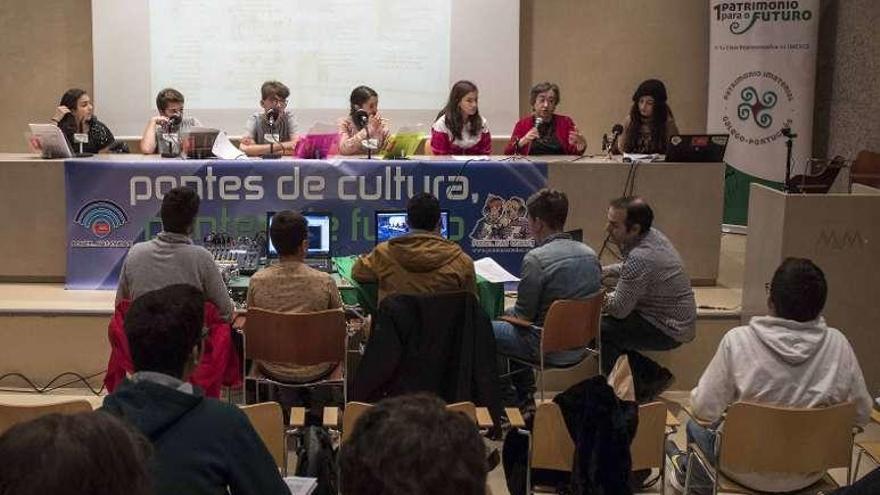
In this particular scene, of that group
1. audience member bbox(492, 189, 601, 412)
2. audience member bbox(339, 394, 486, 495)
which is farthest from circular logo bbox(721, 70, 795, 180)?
audience member bbox(339, 394, 486, 495)

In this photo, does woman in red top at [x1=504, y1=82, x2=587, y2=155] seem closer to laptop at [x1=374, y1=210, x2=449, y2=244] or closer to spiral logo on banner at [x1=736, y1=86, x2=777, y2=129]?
laptop at [x1=374, y1=210, x2=449, y2=244]

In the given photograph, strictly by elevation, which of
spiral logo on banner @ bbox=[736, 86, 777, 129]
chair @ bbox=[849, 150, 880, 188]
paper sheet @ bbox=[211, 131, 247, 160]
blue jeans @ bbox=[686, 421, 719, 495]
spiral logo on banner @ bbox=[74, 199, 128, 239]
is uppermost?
spiral logo on banner @ bbox=[736, 86, 777, 129]

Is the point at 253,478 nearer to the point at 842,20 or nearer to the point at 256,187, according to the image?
the point at 256,187

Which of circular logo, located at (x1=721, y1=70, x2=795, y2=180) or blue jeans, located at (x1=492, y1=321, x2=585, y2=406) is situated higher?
circular logo, located at (x1=721, y1=70, x2=795, y2=180)

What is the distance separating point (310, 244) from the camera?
554 cm

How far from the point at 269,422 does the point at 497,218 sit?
9.73 feet

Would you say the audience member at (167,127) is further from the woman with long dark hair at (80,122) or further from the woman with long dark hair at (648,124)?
the woman with long dark hair at (648,124)

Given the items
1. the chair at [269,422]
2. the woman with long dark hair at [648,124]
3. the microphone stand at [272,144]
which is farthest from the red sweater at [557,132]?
the chair at [269,422]

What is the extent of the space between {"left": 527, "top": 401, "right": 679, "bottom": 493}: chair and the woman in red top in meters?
3.40

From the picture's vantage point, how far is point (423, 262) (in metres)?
4.56

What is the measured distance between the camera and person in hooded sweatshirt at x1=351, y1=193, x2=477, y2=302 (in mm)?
4562

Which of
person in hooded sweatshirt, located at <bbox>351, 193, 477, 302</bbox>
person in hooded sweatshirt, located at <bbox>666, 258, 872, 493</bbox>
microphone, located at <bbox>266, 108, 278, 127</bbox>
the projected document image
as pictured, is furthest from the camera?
the projected document image

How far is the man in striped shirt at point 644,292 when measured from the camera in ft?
16.6

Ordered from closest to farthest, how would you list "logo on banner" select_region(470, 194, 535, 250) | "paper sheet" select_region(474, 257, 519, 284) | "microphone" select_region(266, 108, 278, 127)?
"paper sheet" select_region(474, 257, 519, 284), "logo on banner" select_region(470, 194, 535, 250), "microphone" select_region(266, 108, 278, 127)
